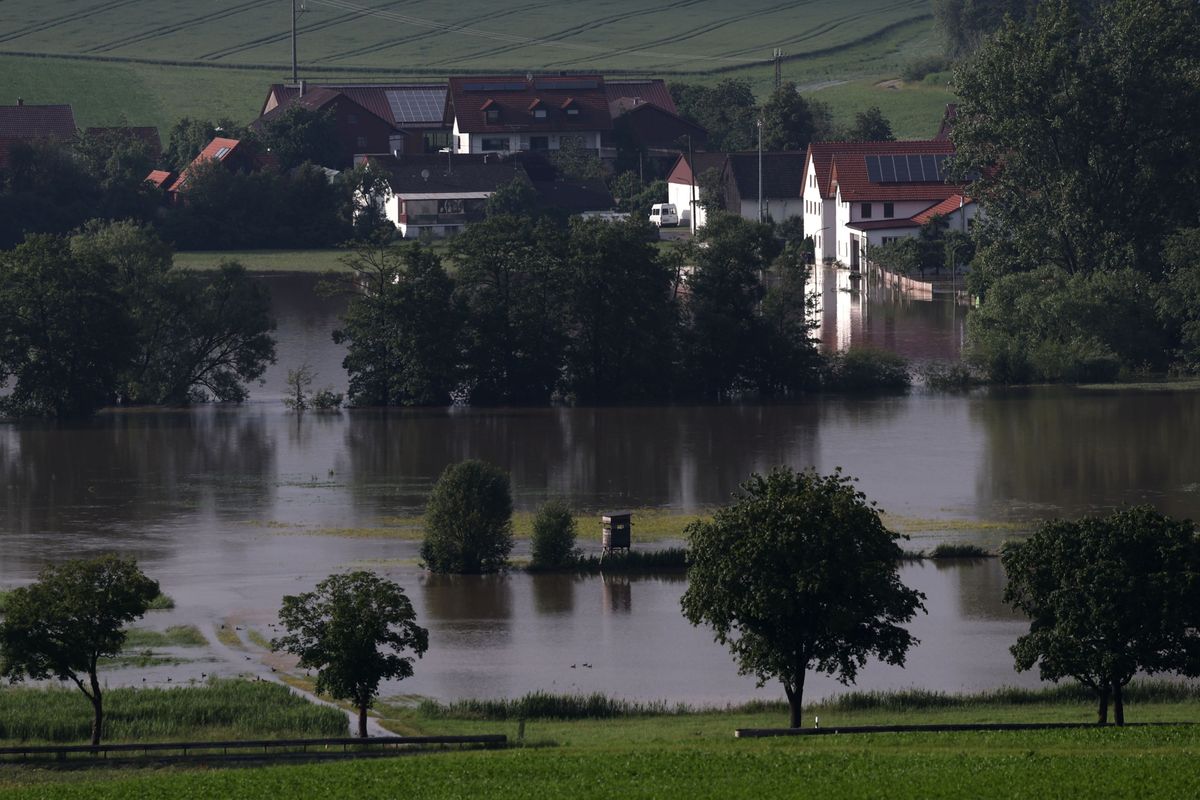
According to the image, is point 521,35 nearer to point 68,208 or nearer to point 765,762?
point 68,208

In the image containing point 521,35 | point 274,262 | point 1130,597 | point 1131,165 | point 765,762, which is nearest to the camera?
point 765,762

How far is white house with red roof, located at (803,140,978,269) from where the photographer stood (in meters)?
67.6

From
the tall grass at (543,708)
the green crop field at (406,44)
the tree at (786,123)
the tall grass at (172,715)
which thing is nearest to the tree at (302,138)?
the green crop field at (406,44)

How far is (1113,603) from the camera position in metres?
21.4

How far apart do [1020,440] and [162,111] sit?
232 feet

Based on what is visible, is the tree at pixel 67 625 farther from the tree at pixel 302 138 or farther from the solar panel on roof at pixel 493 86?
the solar panel on roof at pixel 493 86

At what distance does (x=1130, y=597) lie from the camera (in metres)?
21.4

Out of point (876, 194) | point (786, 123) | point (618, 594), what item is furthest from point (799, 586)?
point (786, 123)

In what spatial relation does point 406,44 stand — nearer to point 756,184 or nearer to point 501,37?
point 501,37

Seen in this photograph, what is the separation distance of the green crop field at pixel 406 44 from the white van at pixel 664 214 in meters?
22.4

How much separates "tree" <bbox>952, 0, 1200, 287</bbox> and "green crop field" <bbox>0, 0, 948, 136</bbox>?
43942 mm

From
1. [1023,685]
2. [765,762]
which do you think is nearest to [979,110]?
[1023,685]

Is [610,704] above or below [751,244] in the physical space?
below

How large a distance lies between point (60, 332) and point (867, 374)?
59.7 ft
